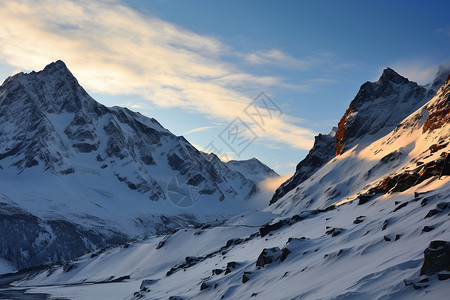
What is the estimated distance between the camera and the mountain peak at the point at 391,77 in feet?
601

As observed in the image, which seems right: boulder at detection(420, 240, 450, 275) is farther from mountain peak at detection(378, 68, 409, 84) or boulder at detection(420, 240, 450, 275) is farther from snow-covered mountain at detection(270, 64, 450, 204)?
mountain peak at detection(378, 68, 409, 84)

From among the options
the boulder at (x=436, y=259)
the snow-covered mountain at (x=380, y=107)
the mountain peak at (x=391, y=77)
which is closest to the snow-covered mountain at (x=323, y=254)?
the boulder at (x=436, y=259)

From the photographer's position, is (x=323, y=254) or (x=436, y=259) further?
(x=323, y=254)

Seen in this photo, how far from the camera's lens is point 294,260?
99.7ft

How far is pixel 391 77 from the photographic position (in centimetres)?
18550

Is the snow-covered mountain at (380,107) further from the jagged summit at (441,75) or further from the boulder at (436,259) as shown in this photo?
the boulder at (436,259)

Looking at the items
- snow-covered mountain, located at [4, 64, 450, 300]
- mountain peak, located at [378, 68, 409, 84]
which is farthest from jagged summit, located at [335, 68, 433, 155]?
snow-covered mountain, located at [4, 64, 450, 300]

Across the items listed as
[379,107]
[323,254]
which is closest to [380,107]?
[379,107]

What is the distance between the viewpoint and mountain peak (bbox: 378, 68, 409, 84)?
601 ft

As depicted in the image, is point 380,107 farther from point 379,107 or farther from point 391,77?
point 391,77

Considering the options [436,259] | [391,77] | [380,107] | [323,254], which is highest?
[391,77]

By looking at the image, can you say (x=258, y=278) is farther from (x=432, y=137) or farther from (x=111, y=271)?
(x=432, y=137)

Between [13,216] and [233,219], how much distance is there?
345 ft

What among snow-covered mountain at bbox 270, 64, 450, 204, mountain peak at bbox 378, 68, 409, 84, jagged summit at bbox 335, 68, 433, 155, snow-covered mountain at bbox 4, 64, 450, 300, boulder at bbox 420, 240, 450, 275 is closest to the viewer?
boulder at bbox 420, 240, 450, 275
